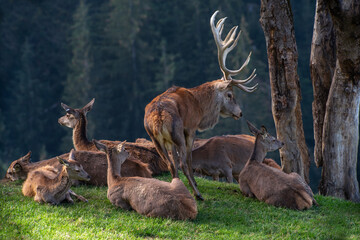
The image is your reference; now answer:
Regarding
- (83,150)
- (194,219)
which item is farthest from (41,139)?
(194,219)

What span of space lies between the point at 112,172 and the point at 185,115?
163 centimetres

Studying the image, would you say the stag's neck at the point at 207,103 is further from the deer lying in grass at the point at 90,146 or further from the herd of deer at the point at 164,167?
the deer lying in grass at the point at 90,146

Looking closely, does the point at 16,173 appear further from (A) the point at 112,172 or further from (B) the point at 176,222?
(B) the point at 176,222

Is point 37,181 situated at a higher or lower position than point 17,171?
higher

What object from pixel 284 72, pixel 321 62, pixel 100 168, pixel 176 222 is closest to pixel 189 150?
pixel 100 168

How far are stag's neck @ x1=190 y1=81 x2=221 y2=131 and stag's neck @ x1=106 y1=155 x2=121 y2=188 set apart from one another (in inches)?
81.9

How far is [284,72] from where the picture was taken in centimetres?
1038

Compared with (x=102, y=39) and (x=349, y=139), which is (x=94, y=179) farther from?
(x=102, y=39)

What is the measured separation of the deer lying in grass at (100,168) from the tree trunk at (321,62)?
3581 millimetres

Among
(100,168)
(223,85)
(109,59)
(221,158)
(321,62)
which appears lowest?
(221,158)

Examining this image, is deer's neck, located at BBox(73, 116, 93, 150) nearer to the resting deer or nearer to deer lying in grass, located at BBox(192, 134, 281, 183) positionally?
the resting deer

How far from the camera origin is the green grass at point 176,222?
733 centimetres

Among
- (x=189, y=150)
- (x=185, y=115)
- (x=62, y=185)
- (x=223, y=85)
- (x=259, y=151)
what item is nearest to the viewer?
(x=62, y=185)

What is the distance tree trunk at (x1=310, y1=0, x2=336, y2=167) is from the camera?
11.3 m
